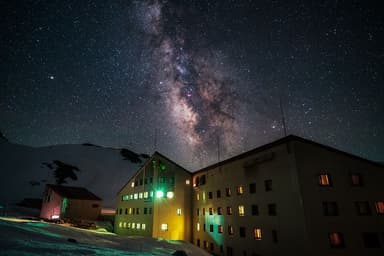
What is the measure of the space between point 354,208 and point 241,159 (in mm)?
12949

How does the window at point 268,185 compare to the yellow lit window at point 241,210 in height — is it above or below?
above

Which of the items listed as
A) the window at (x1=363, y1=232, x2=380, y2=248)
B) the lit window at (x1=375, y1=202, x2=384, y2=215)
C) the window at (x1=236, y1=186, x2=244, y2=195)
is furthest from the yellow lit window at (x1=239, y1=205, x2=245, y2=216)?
the lit window at (x1=375, y1=202, x2=384, y2=215)

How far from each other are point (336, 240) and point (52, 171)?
108194 mm

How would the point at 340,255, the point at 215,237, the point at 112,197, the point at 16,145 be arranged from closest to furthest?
the point at 340,255 < the point at 215,237 < the point at 112,197 < the point at 16,145

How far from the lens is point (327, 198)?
20.6 meters

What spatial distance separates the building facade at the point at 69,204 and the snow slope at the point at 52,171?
2809cm

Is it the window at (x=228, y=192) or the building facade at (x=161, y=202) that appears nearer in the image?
the window at (x=228, y=192)

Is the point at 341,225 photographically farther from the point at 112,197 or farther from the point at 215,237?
the point at 112,197

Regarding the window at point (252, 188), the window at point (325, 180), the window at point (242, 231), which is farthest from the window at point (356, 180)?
the window at point (242, 231)

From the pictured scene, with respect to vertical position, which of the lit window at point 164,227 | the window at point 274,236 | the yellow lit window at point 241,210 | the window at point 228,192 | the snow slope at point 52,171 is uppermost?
the snow slope at point 52,171

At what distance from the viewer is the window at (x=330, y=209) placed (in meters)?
20.1

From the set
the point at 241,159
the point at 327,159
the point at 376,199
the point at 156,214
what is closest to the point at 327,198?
the point at 327,159

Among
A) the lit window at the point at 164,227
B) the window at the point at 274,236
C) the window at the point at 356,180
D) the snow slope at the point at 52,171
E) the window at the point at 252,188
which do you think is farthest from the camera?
the snow slope at the point at 52,171

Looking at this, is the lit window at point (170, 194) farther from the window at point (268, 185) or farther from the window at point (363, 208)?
the window at point (363, 208)
